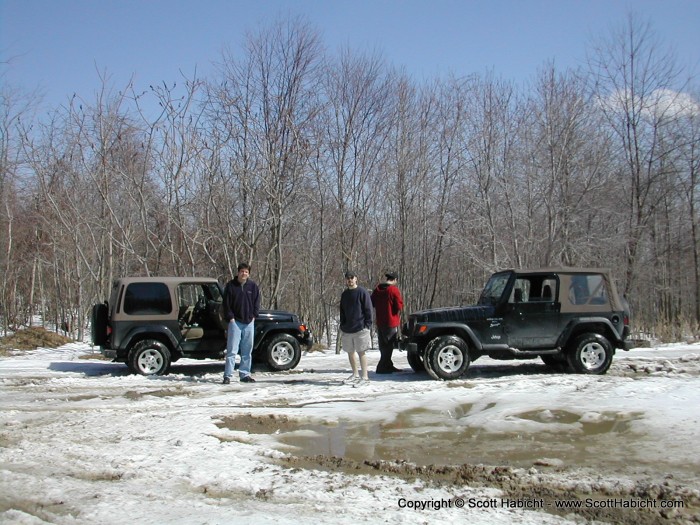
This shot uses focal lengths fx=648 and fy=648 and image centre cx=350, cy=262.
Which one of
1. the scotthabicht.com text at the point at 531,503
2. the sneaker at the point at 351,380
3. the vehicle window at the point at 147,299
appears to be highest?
the vehicle window at the point at 147,299

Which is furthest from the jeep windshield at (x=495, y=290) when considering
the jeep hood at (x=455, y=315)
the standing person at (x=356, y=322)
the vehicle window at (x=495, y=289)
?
the standing person at (x=356, y=322)

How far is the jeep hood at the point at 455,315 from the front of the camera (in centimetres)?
1045

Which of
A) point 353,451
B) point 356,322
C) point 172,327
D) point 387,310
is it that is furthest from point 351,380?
point 353,451

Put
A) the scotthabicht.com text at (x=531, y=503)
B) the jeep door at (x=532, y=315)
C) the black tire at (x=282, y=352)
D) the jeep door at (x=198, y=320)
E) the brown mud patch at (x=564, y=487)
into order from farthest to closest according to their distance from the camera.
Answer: the black tire at (x=282, y=352), the jeep door at (x=198, y=320), the jeep door at (x=532, y=315), the scotthabicht.com text at (x=531, y=503), the brown mud patch at (x=564, y=487)

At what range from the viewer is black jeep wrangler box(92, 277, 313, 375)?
36.8 feet

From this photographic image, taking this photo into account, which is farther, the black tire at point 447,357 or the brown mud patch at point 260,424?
the black tire at point 447,357

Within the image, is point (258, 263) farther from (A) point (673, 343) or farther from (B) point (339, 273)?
(A) point (673, 343)

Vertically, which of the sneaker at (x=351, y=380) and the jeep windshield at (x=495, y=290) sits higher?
the jeep windshield at (x=495, y=290)

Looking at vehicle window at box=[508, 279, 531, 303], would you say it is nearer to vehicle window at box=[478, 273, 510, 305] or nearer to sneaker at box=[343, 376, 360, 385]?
vehicle window at box=[478, 273, 510, 305]

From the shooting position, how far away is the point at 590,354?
1073cm

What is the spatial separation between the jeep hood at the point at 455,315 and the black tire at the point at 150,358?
14.5 ft

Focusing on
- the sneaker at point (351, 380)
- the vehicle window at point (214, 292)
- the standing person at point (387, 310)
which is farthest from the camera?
the vehicle window at point (214, 292)

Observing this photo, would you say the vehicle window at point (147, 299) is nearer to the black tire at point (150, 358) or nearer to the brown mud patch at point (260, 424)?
the black tire at point (150, 358)

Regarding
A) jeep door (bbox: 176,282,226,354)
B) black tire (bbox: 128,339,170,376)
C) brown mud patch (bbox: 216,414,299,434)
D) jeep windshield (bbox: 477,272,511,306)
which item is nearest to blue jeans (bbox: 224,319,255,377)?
jeep door (bbox: 176,282,226,354)
